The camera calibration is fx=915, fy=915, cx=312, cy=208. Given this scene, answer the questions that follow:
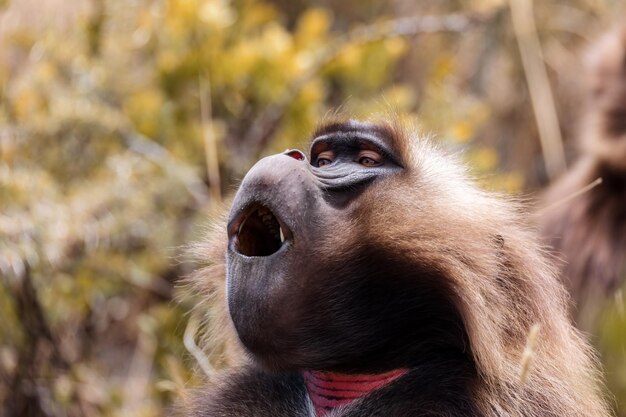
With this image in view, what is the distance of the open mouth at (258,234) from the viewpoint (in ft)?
6.09

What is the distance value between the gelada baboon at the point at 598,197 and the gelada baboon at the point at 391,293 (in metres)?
2.03

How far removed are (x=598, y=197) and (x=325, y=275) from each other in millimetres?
2619

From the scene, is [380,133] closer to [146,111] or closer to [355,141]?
[355,141]

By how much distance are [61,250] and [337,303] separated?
1827 millimetres

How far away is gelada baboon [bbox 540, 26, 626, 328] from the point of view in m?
3.98

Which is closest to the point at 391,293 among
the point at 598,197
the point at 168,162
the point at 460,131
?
the point at 168,162

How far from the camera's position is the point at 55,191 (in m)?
3.52

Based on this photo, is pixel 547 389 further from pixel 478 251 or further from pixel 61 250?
pixel 61 250

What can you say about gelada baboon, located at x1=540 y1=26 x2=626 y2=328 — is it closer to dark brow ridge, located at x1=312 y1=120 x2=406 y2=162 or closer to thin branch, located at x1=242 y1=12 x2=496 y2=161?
thin branch, located at x1=242 y1=12 x2=496 y2=161

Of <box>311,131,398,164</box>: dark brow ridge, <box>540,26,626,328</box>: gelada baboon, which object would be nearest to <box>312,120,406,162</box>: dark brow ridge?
<box>311,131,398,164</box>: dark brow ridge

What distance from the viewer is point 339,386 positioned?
1922 millimetres

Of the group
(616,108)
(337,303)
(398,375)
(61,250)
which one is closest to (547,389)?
(398,375)

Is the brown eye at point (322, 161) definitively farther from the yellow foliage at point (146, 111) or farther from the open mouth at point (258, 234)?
the yellow foliage at point (146, 111)

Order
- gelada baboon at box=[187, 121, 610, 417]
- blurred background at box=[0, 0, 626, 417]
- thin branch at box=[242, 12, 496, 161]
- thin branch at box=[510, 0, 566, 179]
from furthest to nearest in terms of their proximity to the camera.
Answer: thin branch at box=[510, 0, 566, 179] < thin branch at box=[242, 12, 496, 161] < blurred background at box=[0, 0, 626, 417] < gelada baboon at box=[187, 121, 610, 417]
